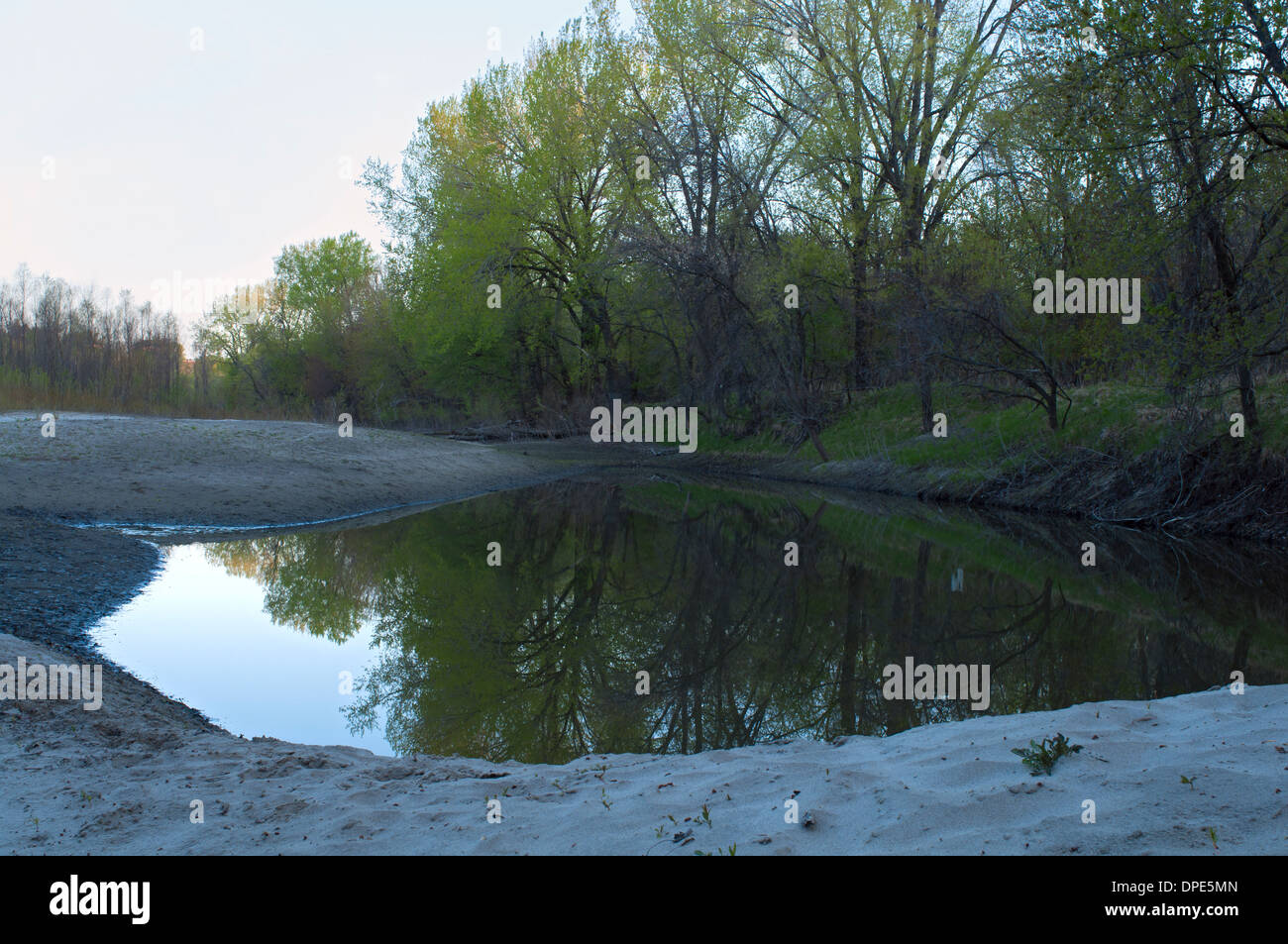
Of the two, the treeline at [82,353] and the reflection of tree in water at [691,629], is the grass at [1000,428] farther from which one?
the treeline at [82,353]

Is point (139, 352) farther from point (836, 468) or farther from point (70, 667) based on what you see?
point (70, 667)

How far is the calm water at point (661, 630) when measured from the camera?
6.23m

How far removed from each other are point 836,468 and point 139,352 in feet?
87.7

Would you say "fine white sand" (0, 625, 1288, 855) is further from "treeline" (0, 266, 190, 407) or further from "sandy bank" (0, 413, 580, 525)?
"treeline" (0, 266, 190, 407)

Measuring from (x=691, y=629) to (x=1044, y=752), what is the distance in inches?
212

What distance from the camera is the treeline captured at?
27.4m

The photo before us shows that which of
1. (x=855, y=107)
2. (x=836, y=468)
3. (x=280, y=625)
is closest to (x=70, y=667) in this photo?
(x=280, y=625)

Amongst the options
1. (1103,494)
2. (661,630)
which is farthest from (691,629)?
(1103,494)

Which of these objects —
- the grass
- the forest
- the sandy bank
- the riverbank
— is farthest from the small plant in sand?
the sandy bank

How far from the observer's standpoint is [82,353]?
31094 mm

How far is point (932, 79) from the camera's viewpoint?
24.1 meters

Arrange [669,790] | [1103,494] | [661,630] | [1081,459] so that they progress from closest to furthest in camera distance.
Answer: [669,790] < [661,630] < [1103,494] < [1081,459]

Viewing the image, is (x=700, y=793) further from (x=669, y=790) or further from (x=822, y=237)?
(x=822, y=237)
